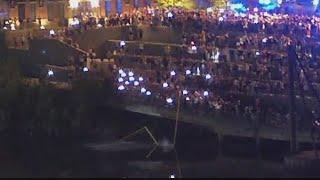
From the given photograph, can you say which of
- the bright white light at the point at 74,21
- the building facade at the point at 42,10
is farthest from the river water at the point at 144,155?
the building facade at the point at 42,10

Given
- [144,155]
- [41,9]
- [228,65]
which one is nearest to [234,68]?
[228,65]

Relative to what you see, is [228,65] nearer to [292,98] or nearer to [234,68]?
[234,68]

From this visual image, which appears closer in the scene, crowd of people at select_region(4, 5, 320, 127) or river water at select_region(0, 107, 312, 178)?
river water at select_region(0, 107, 312, 178)

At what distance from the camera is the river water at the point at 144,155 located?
128 ft

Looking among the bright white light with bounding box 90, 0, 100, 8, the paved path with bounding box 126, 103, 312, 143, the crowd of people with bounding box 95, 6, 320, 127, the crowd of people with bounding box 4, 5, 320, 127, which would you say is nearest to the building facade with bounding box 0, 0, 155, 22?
the bright white light with bounding box 90, 0, 100, 8

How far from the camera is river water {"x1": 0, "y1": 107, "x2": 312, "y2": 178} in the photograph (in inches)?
1538

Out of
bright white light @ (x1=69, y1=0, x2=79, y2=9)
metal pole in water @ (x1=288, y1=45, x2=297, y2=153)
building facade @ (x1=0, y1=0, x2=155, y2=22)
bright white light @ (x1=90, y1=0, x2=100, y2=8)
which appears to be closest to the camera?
metal pole in water @ (x1=288, y1=45, x2=297, y2=153)

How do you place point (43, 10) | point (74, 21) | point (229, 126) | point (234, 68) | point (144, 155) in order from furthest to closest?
point (43, 10) → point (74, 21) → point (144, 155) → point (234, 68) → point (229, 126)

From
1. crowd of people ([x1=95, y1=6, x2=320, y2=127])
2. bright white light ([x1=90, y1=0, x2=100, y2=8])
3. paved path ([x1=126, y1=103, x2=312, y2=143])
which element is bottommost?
paved path ([x1=126, y1=103, x2=312, y2=143])

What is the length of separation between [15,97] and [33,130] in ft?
6.75

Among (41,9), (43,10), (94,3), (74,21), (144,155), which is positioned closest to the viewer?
(144,155)

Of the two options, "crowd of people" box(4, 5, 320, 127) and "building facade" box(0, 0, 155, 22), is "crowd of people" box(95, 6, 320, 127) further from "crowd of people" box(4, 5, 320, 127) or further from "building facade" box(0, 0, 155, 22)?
"building facade" box(0, 0, 155, 22)

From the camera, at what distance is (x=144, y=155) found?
139 ft

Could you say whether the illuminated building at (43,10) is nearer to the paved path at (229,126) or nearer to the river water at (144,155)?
the river water at (144,155)
